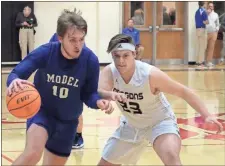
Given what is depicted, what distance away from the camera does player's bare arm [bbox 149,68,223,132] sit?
13.7 ft

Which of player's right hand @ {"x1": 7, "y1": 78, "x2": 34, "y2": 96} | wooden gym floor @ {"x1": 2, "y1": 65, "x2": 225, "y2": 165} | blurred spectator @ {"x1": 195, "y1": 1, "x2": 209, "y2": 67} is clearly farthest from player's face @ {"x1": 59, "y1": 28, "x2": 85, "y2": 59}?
blurred spectator @ {"x1": 195, "y1": 1, "x2": 209, "y2": 67}

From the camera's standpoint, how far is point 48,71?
161 inches

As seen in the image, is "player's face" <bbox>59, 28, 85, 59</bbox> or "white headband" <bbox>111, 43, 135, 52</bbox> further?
"white headband" <bbox>111, 43, 135, 52</bbox>

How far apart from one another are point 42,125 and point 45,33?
42.9ft

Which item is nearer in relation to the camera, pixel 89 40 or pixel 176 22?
pixel 89 40

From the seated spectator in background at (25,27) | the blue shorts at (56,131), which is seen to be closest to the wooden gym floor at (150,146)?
the blue shorts at (56,131)

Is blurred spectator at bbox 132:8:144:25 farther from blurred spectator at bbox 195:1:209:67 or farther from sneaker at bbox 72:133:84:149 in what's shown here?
sneaker at bbox 72:133:84:149

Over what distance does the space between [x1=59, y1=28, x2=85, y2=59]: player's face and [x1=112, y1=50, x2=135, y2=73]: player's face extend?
1.30ft

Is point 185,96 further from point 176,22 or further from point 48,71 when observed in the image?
point 176,22

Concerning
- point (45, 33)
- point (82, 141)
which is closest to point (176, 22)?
point (45, 33)

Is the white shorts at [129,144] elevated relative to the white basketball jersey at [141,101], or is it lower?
lower

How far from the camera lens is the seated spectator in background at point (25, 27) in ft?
53.0

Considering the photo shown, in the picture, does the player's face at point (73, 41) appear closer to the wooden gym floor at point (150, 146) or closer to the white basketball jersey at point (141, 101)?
the white basketball jersey at point (141, 101)

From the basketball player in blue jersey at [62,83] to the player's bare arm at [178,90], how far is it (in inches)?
20.2
